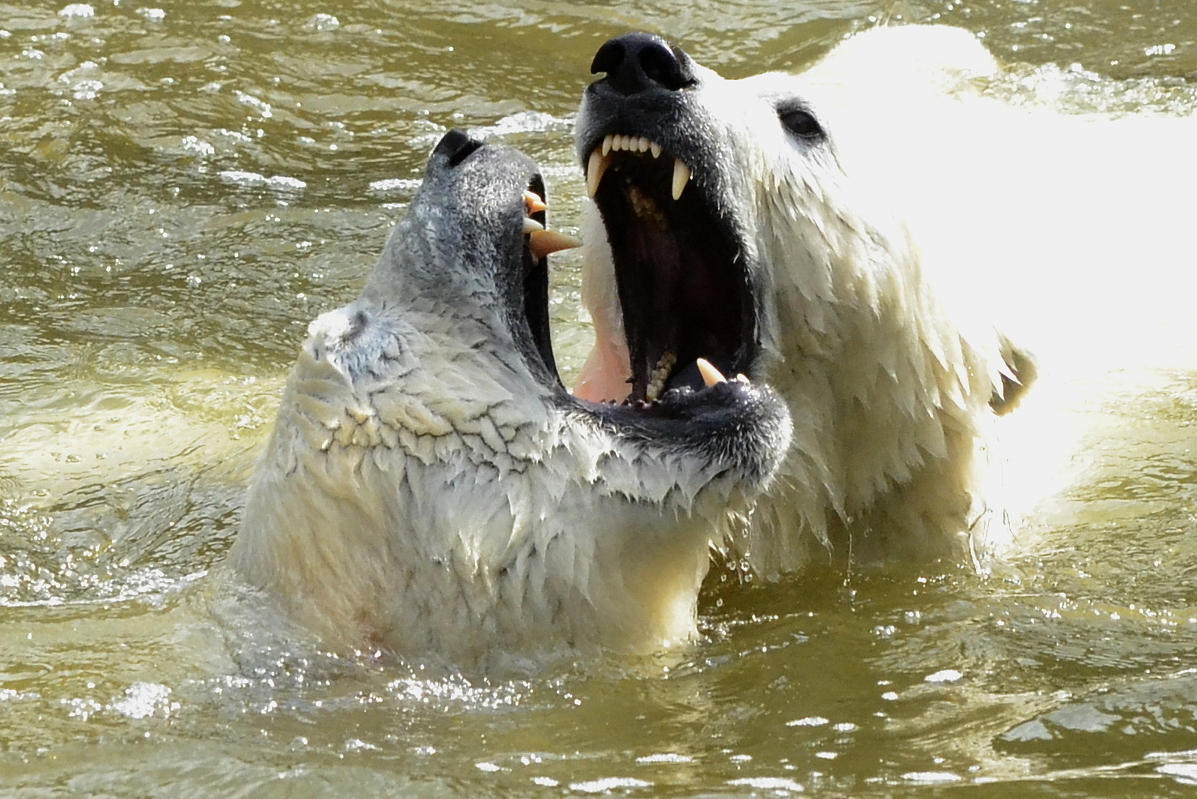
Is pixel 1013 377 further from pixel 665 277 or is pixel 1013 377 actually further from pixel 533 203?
pixel 533 203

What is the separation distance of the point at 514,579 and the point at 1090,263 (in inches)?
118

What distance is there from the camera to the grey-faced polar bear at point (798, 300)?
3518 mm

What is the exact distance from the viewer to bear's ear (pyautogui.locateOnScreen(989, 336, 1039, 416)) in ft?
12.9

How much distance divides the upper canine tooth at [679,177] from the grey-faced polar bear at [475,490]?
1.52 ft

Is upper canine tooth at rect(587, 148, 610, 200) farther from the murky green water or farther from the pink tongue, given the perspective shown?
the murky green water

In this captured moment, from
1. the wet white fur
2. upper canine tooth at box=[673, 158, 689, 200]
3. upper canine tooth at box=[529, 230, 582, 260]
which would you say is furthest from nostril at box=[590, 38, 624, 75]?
the wet white fur

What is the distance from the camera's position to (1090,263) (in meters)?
5.36

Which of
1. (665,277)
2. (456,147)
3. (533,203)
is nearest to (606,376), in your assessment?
(665,277)

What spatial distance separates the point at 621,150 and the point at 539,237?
327 millimetres

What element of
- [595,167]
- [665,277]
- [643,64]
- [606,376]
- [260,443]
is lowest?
[260,443]

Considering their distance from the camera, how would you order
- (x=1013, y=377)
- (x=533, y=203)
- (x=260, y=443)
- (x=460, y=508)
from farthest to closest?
(x=260, y=443), (x=1013, y=377), (x=533, y=203), (x=460, y=508)

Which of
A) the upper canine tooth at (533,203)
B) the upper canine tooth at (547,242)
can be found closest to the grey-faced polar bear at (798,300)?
the upper canine tooth at (533,203)

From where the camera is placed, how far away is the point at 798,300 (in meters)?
3.55

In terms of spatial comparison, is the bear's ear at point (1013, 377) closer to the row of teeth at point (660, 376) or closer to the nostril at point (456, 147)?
the row of teeth at point (660, 376)
